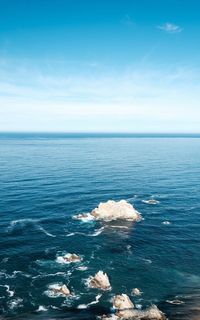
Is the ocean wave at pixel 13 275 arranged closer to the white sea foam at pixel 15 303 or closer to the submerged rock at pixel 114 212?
the white sea foam at pixel 15 303

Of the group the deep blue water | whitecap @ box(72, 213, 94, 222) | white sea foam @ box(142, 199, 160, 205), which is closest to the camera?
the deep blue water

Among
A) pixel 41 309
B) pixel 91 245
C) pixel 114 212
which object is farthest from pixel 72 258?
pixel 114 212

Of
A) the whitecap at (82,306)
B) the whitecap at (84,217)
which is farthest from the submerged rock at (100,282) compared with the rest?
the whitecap at (84,217)

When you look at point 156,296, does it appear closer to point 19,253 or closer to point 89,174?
point 19,253

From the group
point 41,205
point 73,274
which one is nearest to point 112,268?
point 73,274

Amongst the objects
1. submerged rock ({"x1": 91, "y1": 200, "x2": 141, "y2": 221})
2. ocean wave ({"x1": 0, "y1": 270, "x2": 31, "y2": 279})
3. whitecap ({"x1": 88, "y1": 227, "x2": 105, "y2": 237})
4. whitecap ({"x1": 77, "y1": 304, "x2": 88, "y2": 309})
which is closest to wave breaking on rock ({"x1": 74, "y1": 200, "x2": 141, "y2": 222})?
submerged rock ({"x1": 91, "y1": 200, "x2": 141, "y2": 221})

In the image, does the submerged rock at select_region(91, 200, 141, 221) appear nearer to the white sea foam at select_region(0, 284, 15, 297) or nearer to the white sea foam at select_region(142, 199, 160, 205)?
the white sea foam at select_region(142, 199, 160, 205)

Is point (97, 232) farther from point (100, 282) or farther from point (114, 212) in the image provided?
point (100, 282)
